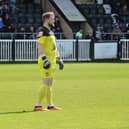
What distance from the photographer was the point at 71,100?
15414 millimetres

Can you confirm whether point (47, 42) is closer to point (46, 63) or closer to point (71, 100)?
point (46, 63)

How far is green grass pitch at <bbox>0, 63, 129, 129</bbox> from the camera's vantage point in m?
11.4

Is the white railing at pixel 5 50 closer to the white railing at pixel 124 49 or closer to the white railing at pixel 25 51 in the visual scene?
the white railing at pixel 25 51

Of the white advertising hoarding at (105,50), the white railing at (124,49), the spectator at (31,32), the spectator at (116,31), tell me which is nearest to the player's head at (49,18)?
the white advertising hoarding at (105,50)

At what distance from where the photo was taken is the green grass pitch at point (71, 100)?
11.4 meters

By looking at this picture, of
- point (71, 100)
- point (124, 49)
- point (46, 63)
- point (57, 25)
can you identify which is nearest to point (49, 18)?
point (46, 63)

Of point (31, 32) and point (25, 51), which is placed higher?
point (31, 32)

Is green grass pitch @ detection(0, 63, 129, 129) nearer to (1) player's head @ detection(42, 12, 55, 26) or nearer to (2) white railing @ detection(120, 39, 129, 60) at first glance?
(1) player's head @ detection(42, 12, 55, 26)

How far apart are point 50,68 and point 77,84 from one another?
21.7 ft

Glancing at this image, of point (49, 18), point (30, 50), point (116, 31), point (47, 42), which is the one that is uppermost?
point (49, 18)

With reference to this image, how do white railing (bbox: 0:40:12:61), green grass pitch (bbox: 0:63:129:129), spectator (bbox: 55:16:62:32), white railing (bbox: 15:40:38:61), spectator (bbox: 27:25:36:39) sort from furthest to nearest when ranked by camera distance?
spectator (bbox: 55:16:62:32)
spectator (bbox: 27:25:36:39)
white railing (bbox: 15:40:38:61)
white railing (bbox: 0:40:12:61)
green grass pitch (bbox: 0:63:129:129)

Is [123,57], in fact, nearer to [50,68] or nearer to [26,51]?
[26,51]

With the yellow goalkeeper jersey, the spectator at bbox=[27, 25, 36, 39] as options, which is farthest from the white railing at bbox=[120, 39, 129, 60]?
the yellow goalkeeper jersey

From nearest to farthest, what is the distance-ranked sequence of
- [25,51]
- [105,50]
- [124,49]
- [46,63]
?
1. [46,63]
2. [25,51]
3. [105,50]
4. [124,49]
